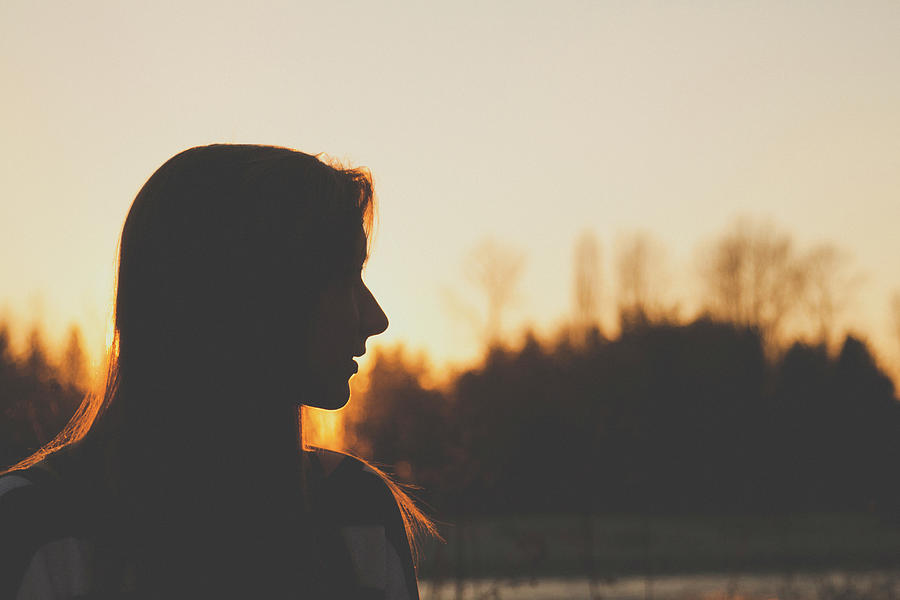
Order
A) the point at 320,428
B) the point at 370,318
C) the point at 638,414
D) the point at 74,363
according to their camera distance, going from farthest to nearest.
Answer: the point at 638,414
the point at 74,363
the point at 320,428
the point at 370,318

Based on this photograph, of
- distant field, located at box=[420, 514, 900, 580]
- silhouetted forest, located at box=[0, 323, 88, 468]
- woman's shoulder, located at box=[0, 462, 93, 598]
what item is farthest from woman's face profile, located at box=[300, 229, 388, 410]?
distant field, located at box=[420, 514, 900, 580]

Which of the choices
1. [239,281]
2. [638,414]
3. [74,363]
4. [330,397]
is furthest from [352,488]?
[638,414]

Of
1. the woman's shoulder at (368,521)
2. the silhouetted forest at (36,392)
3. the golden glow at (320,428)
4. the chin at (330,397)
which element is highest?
the chin at (330,397)

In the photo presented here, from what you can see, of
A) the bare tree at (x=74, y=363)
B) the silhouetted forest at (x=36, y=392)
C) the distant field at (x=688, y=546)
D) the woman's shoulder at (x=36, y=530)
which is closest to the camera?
the woman's shoulder at (x=36, y=530)

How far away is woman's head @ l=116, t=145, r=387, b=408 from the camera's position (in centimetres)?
167

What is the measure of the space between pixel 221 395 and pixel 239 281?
0.20 m

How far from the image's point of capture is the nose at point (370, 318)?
5.79ft

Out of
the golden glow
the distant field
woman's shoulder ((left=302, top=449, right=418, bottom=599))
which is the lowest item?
the distant field

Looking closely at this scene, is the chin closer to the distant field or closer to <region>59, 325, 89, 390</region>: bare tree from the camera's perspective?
<region>59, 325, 89, 390</region>: bare tree

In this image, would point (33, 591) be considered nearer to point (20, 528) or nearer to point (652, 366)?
point (20, 528)

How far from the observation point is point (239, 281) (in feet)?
5.54

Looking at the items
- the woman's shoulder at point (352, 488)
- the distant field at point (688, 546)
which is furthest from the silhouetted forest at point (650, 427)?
the woman's shoulder at point (352, 488)

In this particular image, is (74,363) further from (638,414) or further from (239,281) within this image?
(638,414)

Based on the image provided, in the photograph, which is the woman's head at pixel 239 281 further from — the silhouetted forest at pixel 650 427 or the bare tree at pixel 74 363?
the silhouetted forest at pixel 650 427
